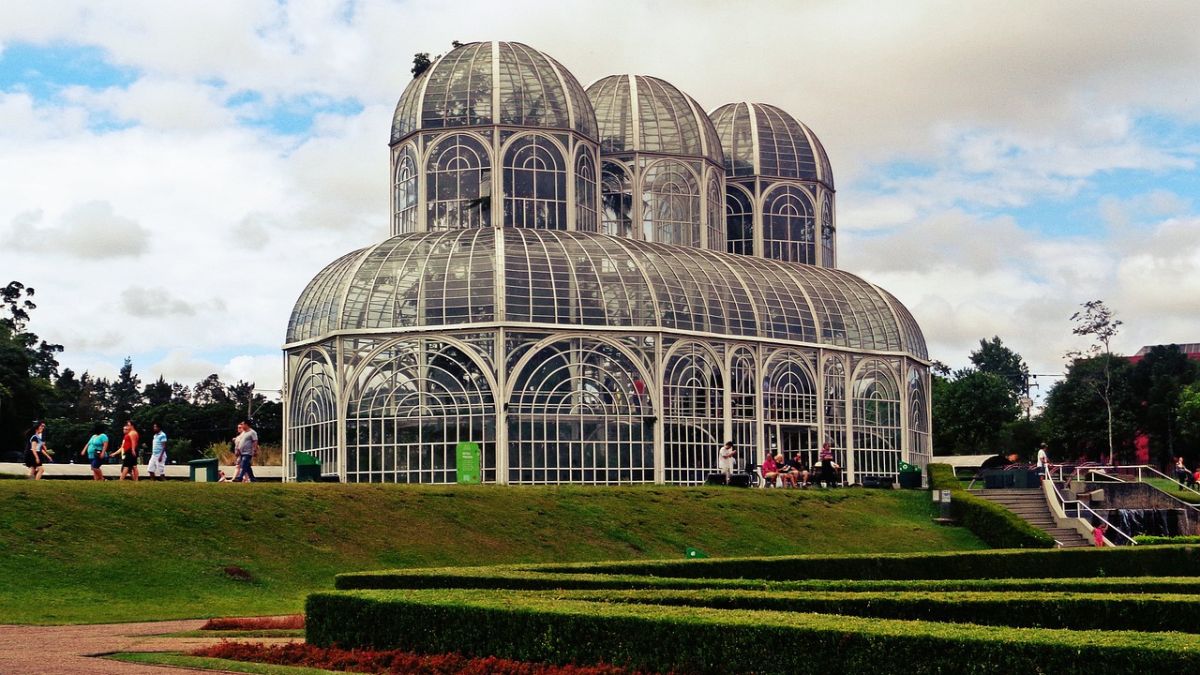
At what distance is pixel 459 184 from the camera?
2660 inches

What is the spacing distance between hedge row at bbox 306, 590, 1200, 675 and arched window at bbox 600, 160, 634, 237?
49.7 metres

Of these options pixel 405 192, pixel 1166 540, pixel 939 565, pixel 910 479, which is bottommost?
pixel 1166 540

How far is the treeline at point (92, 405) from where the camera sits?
91.7 m

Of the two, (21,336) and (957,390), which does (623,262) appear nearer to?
(21,336)

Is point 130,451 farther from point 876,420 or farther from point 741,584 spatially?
point 876,420

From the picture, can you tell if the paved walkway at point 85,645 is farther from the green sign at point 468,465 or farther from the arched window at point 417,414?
the arched window at point 417,414

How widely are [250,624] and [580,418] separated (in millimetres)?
31588

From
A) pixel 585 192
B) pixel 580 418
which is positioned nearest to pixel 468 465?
pixel 580 418

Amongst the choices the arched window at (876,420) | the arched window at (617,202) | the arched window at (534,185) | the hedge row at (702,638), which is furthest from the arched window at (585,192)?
the hedge row at (702,638)

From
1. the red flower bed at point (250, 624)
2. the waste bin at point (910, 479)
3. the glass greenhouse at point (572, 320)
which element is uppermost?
the glass greenhouse at point (572, 320)

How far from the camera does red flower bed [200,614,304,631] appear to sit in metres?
27.9

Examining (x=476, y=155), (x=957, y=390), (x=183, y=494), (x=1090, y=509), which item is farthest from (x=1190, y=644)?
(x=957, y=390)

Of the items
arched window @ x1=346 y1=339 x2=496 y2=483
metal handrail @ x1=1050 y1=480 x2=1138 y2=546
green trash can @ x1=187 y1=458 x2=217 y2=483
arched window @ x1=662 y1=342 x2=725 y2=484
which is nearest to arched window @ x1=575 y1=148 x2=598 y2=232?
arched window @ x1=662 y1=342 x2=725 y2=484

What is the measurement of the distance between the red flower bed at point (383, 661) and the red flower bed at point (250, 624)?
2.85 meters
